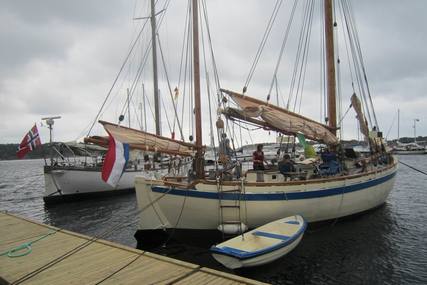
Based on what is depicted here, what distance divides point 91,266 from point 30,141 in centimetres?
1531

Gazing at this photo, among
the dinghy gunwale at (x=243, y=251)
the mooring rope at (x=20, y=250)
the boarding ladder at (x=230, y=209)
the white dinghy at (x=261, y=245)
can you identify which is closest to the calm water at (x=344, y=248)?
the white dinghy at (x=261, y=245)

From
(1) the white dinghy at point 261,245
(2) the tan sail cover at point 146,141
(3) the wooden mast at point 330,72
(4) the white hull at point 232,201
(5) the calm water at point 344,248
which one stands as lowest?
(5) the calm water at point 344,248

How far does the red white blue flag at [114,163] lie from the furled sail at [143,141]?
1328 millimetres

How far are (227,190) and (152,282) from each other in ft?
16.4

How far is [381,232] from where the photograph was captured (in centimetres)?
1271

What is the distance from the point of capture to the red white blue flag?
26.0ft

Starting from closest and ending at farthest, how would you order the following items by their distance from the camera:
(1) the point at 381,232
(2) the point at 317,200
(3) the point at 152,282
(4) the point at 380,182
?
(3) the point at 152,282
(2) the point at 317,200
(1) the point at 381,232
(4) the point at 380,182

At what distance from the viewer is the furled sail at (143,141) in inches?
400

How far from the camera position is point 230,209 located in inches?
408

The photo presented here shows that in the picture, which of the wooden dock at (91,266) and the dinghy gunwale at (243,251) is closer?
the wooden dock at (91,266)

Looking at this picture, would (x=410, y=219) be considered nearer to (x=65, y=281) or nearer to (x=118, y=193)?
(x=65, y=281)

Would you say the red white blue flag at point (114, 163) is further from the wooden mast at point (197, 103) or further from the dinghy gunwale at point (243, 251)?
the wooden mast at point (197, 103)

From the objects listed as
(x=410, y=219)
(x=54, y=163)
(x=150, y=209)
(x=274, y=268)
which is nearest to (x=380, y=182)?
(x=410, y=219)

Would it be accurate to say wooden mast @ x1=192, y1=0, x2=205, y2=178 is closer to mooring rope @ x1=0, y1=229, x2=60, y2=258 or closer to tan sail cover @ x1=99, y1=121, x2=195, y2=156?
tan sail cover @ x1=99, y1=121, x2=195, y2=156
